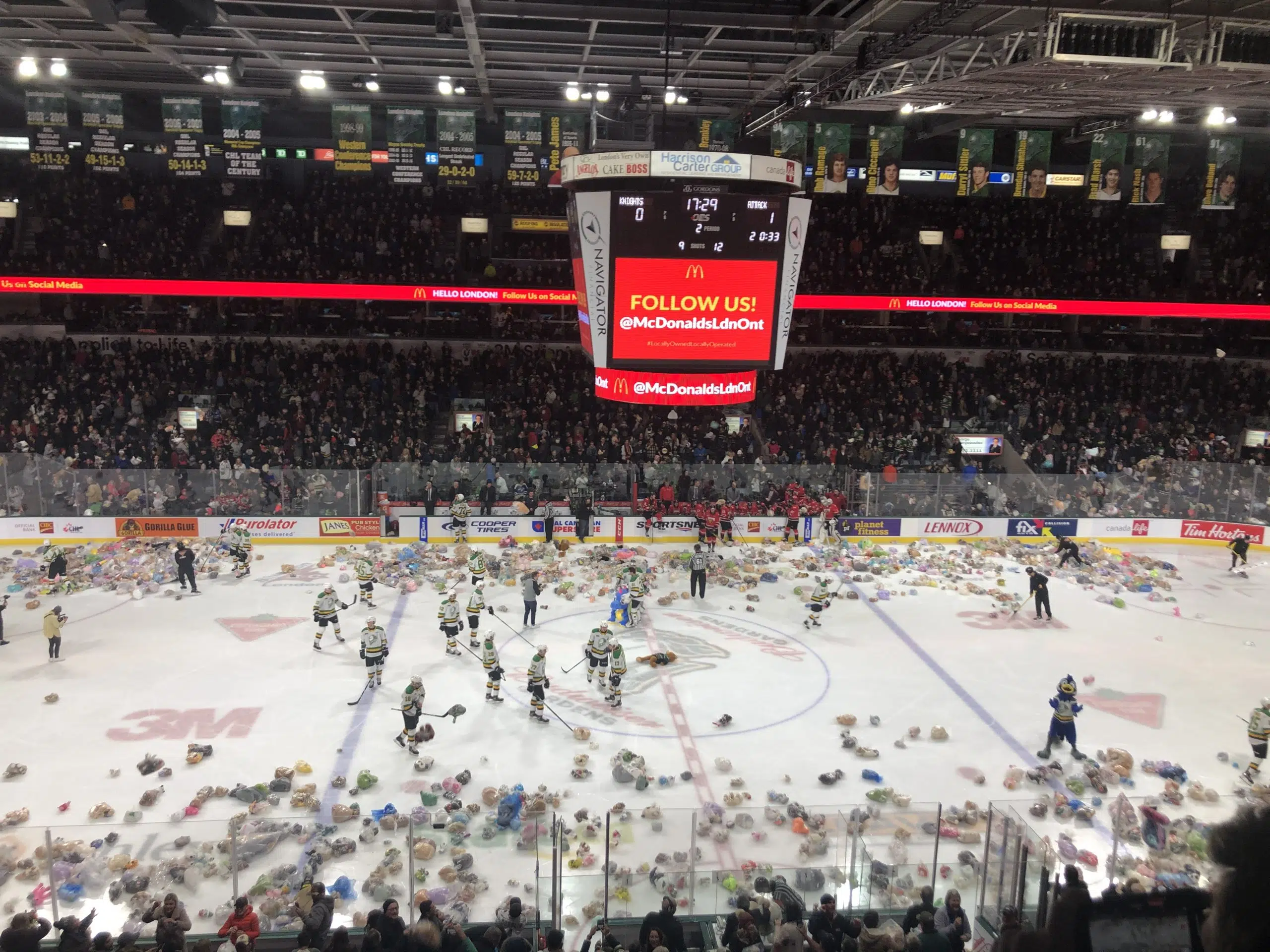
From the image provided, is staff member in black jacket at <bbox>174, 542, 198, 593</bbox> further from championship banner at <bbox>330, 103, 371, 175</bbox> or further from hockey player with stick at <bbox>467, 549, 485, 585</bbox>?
championship banner at <bbox>330, 103, 371, 175</bbox>

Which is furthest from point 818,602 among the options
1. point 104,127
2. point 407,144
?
point 104,127

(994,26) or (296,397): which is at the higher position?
(994,26)

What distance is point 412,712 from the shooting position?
11180mm

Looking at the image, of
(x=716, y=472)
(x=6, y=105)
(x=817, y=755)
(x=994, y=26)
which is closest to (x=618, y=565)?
(x=716, y=472)

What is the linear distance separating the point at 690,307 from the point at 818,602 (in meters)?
6.40

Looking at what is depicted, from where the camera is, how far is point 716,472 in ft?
74.3

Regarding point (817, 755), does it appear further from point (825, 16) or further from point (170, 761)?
point (825, 16)

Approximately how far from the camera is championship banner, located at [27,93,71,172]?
17594mm

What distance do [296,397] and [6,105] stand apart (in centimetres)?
1234

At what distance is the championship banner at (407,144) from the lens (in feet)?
59.8

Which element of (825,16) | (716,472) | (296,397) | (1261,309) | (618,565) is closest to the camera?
(825,16)

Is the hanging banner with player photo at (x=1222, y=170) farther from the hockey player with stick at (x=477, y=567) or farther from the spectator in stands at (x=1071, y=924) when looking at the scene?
the spectator in stands at (x=1071, y=924)

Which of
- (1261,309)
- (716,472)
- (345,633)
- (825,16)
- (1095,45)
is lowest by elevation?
(345,633)

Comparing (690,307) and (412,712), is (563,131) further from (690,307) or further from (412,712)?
(412,712)
